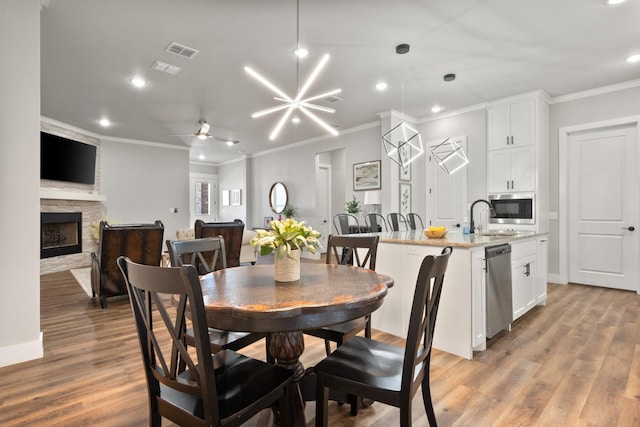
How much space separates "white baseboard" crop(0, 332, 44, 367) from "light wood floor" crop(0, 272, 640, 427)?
0.21 feet

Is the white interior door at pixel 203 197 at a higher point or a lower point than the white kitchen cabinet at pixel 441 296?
higher

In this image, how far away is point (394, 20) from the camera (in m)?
2.97

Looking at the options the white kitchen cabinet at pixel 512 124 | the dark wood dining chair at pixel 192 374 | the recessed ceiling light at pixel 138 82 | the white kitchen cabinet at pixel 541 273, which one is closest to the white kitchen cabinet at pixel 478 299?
the white kitchen cabinet at pixel 541 273

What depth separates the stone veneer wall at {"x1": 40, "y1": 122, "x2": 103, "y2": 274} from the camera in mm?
6098

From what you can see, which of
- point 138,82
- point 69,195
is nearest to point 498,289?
point 138,82

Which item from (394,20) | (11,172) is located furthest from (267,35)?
(11,172)

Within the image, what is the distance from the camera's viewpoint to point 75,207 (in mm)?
6691

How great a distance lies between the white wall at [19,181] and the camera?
2412mm

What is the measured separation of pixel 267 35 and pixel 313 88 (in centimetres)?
144

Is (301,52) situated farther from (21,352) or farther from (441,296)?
(21,352)

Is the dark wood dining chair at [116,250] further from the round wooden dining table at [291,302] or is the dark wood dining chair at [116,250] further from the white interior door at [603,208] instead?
the white interior door at [603,208]

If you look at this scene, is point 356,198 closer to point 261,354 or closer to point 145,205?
point 261,354

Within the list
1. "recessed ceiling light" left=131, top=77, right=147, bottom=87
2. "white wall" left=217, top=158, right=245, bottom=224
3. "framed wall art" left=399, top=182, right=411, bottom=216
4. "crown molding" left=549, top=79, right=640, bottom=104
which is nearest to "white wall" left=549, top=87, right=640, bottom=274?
"crown molding" left=549, top=79, right=640, bottom=104

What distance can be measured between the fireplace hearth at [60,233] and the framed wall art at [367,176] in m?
5.70
